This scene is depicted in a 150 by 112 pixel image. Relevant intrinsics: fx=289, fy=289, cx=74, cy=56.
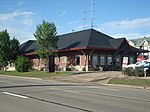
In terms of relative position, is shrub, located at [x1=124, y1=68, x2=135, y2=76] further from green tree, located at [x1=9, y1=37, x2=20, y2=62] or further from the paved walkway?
green tree, located at [x1=9, y1=37, x2=20, y2=62]

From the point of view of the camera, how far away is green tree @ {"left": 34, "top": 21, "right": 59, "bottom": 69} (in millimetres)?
45844

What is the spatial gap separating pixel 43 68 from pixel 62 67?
539 centimetres

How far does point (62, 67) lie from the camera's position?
158 feet

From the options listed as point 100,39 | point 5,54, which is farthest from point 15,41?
point 100,39

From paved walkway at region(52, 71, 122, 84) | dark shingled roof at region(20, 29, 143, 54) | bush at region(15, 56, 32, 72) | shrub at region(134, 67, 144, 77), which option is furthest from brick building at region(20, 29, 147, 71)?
shrub at region(134, 67, 144, 77)

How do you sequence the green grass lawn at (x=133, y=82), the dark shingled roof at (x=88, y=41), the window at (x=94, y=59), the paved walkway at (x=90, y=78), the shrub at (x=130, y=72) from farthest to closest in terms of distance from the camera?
the dark shingled roof at (x=88, y=41) → the window at (x=94, y=59) → the shrub at (x=130, y=72) → the paved walkway at (x=90, y=78) → the green grass lawn at (x=133, y=82)

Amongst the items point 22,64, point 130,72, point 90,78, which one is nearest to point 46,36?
point 22,64

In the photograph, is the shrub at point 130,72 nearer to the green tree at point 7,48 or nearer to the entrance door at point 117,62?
the entrance door at point 117,62

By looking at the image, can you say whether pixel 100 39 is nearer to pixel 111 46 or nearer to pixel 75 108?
pixel 111 46

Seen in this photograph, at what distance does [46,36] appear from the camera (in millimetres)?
45812

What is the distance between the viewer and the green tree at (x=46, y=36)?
45.8 meters

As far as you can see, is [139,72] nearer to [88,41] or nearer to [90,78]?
[90,78]

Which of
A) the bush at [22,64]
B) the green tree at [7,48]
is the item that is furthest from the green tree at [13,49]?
the bush at [22,64]

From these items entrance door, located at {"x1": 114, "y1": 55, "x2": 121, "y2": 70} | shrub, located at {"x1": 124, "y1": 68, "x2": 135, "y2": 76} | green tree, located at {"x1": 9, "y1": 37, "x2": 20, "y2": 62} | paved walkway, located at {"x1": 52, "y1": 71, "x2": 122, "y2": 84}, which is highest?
green tree, located at {"x1": 9, "y1": 37, "x2": 20, "y2": 62}
